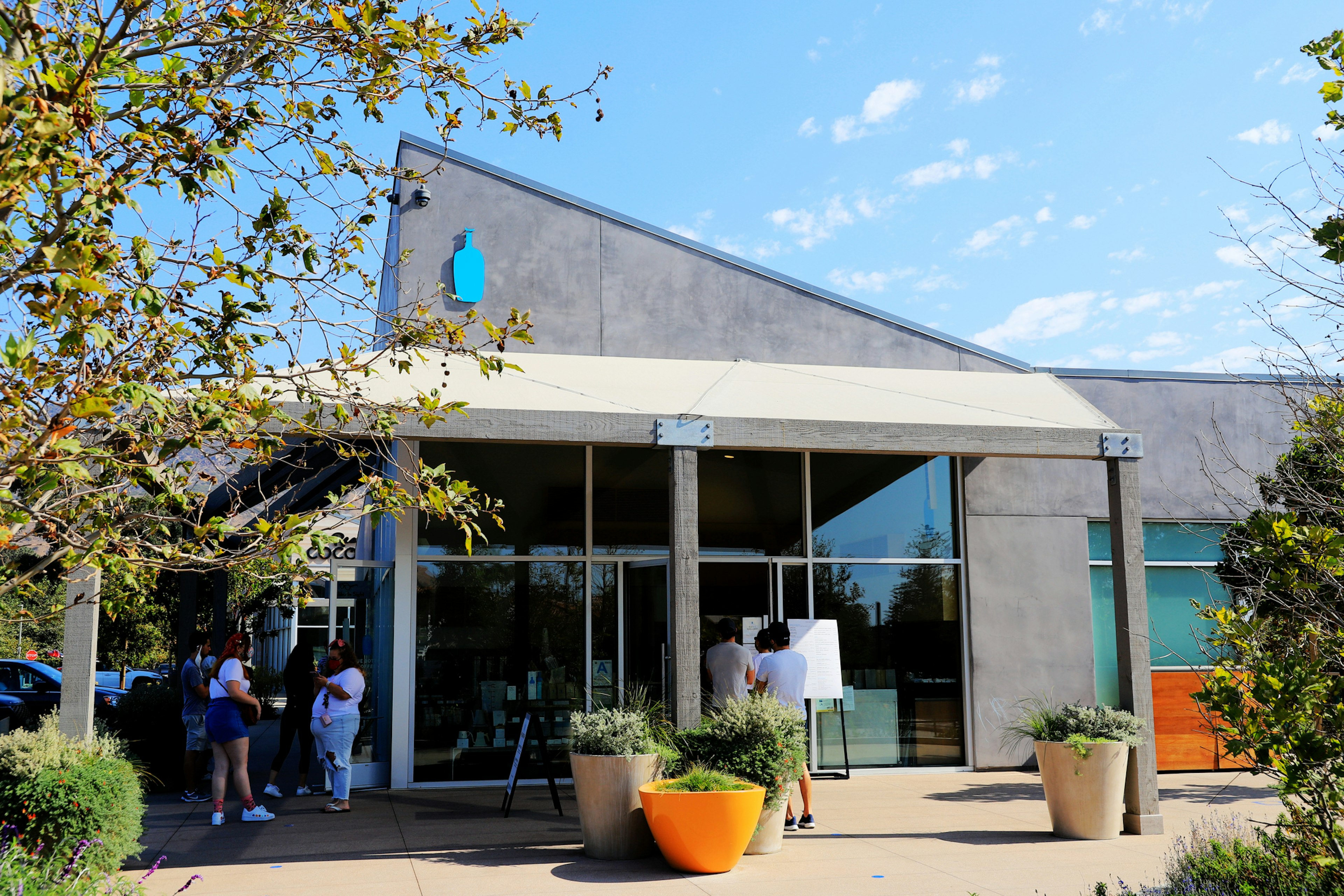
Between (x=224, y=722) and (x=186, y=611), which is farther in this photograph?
(x=186, y=611)

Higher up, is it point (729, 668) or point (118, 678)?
point (729, 668)

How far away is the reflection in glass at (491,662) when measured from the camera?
1048 centimetres

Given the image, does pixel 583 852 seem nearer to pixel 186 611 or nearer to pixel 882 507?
pixel 882 507

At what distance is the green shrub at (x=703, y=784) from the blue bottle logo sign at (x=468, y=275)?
5770 millimetres

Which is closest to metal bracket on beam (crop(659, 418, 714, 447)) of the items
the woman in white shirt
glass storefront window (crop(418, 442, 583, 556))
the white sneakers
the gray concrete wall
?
glass storefront window (crop(418, 442, 583, 556))

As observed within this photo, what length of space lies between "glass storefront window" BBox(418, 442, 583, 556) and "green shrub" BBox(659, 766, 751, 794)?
446cm

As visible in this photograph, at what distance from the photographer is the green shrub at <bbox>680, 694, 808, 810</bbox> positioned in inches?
280

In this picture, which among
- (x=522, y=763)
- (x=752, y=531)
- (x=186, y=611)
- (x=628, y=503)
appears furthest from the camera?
(x=186, y=611)

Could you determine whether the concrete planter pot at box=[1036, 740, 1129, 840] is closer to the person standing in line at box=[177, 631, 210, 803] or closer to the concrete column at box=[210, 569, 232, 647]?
the person standing in line at box=[177, 631, 210, 803]

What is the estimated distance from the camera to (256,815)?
857cm

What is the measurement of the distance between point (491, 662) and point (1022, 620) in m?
5.73

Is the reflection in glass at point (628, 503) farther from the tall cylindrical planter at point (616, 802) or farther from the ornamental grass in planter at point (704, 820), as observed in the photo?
the ornamental grass in planter at point (704, 820)

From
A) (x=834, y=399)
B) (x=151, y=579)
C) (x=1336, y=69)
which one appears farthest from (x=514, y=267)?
(x=1336, y=69)

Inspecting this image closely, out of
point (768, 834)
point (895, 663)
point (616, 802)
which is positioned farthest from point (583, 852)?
point (895, 663)
